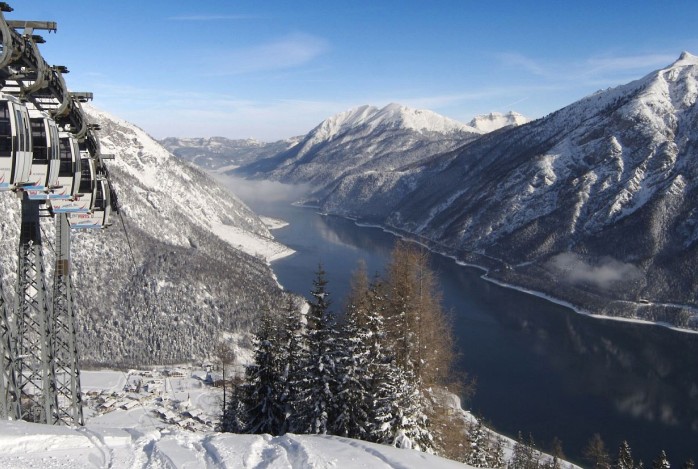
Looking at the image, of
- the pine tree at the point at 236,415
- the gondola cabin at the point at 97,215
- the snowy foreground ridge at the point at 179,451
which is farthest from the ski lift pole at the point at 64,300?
the pine tree at the point at 236,415

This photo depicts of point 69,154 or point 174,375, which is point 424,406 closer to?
point 69,154

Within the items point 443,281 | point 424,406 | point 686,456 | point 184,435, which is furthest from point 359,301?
point 443,281

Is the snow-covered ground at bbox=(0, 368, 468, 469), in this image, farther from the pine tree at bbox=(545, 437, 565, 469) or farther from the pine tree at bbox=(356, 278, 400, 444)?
the pine tree at bbox=(545, 437, 565, 469)

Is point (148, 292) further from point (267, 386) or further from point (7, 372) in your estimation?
point (7, 372)

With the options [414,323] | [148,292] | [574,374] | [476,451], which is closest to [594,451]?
[476,451]

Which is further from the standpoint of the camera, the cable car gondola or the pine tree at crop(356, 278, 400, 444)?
the pine tree at crop(356, 278, 400, 444)

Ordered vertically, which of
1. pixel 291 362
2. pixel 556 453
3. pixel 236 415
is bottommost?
pixel 556 453

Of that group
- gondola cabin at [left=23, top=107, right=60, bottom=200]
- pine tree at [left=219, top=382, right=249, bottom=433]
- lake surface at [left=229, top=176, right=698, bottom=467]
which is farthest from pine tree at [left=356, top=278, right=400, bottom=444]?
lake surface at [left=229, top=176, right=698, bottom=467]
